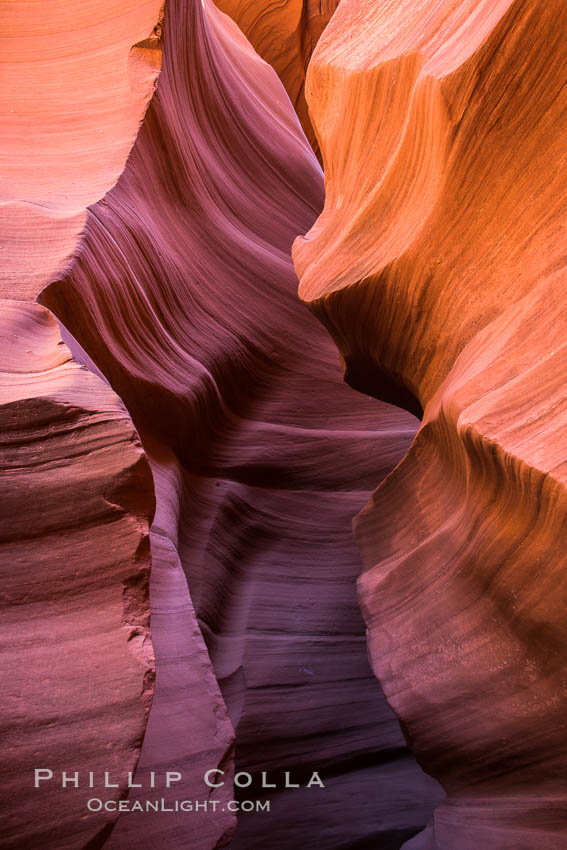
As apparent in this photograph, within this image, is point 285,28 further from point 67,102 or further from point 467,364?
point 467,364

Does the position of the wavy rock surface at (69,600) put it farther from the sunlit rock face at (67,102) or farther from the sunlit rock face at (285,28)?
the sunlit rock face at (285,28)

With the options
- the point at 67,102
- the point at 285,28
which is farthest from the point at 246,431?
the point at 285,28

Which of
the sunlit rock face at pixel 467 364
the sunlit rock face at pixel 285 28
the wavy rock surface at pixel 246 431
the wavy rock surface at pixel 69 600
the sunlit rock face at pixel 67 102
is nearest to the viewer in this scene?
the wavy rock surface at pixel 69 600

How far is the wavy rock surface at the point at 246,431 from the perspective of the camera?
253 cm

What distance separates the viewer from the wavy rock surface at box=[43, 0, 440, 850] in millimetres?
2531

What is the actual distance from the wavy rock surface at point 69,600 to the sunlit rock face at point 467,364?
0.73 m

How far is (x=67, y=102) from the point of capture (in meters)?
2.84

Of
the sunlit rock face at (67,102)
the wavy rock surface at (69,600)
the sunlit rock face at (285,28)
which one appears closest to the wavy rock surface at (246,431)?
the sunlit rock face at (67,102)

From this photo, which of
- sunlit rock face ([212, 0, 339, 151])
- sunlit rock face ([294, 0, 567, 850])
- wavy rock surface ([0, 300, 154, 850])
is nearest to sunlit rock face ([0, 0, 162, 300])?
sunlit rock face ([294, 0, 567, 850])

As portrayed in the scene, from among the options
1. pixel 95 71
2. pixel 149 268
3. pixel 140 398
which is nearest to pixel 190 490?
pixel 140 398

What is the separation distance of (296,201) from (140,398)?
1.75 m

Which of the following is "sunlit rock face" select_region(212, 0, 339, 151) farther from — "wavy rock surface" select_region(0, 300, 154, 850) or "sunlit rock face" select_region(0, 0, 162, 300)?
"wavy rock surface" select_region(0, 300, 154, 850)

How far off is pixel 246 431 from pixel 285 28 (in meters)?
4.01

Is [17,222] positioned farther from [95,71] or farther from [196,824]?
[196,824]
